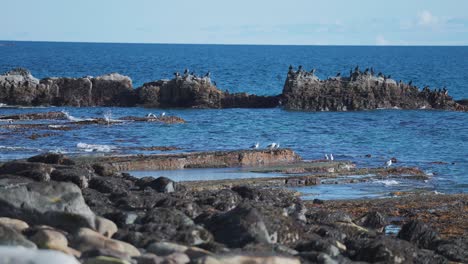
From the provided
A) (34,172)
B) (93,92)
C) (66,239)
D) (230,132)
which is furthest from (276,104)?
(66,239)

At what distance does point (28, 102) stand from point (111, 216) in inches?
1793

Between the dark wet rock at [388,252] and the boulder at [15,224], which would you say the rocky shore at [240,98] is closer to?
the dark wet rock at [388,252]

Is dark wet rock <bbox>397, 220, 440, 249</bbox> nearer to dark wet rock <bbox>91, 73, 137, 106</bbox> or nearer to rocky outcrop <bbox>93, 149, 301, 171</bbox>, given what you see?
rocky outcrop <bbox>93, 149, 301, 171</bbox>

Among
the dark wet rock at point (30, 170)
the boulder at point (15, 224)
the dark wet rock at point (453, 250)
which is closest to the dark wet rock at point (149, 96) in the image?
the dark wet rock at point (30, 170)

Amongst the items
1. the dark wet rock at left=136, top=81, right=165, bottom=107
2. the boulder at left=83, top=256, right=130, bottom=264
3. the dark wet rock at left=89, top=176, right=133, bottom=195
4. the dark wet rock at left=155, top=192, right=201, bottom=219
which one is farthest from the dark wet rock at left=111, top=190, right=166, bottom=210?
the dark wet rock at left=136, top=81, right=165, bottom=107

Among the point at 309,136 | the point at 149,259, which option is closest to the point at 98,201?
the point at 149,259

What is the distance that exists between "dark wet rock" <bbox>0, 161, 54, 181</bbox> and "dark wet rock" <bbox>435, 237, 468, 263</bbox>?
7.39 m

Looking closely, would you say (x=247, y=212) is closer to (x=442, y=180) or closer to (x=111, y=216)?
(x=111, y=216)

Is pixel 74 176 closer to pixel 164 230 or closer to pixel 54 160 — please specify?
pixel 54 160

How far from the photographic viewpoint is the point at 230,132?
47406 millimetres

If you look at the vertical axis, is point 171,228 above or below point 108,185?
above

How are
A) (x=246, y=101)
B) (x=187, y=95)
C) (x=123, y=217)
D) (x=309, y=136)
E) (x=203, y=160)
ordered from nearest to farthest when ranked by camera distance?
1. (x=123, y=217)
2. (x=203, y=160)
3. (x=309, y=136)
4. (x=187, y=95)
5. (x=246, y=101)

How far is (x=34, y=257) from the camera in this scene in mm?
10758

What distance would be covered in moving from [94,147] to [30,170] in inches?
711
